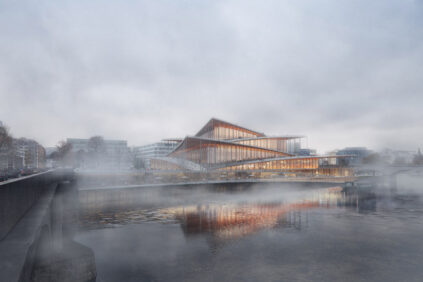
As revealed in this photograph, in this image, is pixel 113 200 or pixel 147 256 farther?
pixel 113 200

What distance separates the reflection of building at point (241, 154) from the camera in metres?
81.0

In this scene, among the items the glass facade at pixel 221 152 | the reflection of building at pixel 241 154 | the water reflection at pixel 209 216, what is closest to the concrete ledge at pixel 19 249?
the water reflection at pixel 209 216

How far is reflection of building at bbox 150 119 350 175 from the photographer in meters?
81.0

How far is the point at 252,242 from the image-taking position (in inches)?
774

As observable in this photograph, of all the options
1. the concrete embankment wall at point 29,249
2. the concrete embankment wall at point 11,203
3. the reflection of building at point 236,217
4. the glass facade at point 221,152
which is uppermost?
the glass facade at point 221,152

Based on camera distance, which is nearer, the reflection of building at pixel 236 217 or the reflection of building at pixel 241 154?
the reflection of building at pixel 236 217

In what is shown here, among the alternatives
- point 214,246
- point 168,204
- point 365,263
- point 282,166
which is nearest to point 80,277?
point 214,246

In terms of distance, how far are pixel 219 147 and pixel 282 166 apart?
21022 millimetres

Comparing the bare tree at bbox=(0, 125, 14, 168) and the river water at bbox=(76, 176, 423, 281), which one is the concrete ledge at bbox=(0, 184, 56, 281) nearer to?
the river water at bbox=(76, 176, 423, 281)

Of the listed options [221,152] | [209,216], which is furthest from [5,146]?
[209,216]

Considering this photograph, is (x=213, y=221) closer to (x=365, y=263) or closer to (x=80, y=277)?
(x=365, y=263)

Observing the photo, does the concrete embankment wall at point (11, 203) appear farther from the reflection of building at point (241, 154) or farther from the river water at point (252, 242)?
the reflection of building at point (241, 154)

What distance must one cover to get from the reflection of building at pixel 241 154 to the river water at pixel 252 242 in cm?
A: 4497

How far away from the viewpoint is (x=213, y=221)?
27.1 metres
